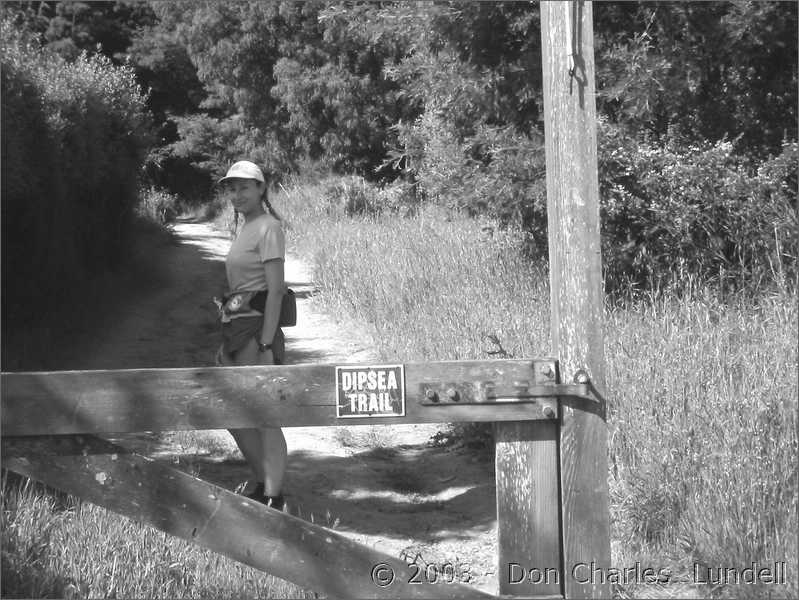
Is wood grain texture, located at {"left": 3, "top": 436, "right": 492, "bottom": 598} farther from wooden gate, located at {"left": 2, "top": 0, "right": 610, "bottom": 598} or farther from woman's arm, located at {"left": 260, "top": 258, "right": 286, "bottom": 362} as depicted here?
woman's arm, located at {"left": 260, "top": 258, "right": 286, "bottom": 362}

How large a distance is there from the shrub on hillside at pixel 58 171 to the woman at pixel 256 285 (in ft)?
8.11

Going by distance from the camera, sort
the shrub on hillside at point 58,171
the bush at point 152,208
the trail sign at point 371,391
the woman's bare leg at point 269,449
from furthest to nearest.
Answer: the bush at point 152,208 < the shrub on hillside at point 58,171 < the woman's bare leg at point 269,449 < the trail sign at point 371,391

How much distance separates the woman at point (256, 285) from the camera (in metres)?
4.59

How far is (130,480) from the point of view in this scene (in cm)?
348

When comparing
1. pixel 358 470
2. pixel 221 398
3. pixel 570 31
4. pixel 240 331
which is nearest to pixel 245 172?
pixel 240 331

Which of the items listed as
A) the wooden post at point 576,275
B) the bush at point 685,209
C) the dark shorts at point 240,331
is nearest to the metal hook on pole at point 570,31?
the wooden post at point 576,275

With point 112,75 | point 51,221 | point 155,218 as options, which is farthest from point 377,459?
point 155,218

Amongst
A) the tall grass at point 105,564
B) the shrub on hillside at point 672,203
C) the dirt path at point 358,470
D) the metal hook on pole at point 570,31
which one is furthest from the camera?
the shrub on hillside at point 672,203

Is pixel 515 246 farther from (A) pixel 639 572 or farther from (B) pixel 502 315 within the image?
(A) pixel 639 572

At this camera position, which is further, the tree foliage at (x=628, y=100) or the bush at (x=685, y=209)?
the tree foliage at (x=628, y=100)

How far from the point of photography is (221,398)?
11.3ft

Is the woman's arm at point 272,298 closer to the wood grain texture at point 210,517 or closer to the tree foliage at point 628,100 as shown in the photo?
the wood grain texture at point 210,517

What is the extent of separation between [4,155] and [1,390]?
336 centimetres

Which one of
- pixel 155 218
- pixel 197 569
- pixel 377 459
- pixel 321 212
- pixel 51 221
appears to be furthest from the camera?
pixel 155 218
